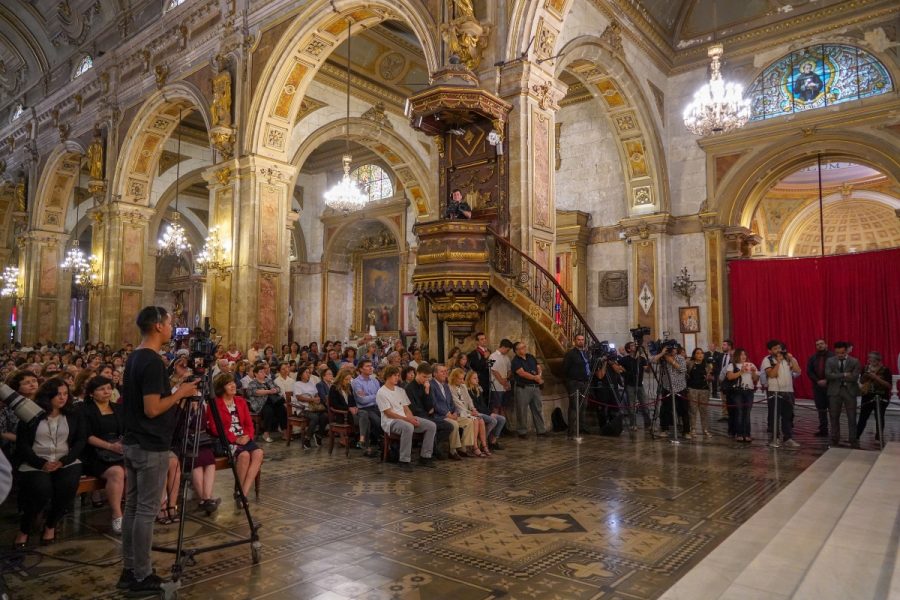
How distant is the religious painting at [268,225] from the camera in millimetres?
12703

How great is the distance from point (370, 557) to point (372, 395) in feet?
12.0

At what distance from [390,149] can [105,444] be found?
1460cm

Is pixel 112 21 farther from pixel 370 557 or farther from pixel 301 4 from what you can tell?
pixel 370 557

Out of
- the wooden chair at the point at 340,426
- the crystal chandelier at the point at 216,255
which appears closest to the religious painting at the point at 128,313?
the crystal chandelier at the point at 216,255

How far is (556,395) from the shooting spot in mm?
9039

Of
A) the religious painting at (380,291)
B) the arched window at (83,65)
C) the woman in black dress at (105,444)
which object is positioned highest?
the arched window at (83,65)

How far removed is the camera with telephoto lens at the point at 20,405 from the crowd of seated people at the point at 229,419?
0.96ft

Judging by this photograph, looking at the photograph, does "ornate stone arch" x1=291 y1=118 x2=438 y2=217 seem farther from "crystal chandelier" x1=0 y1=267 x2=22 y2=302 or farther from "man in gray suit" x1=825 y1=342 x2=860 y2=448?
"crystal chandelier" x1=0 y1=267 x2=22 y2=302

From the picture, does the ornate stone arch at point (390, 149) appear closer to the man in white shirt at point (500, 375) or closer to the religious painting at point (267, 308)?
the religious painting at point (267, 308)

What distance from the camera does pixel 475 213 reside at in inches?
370

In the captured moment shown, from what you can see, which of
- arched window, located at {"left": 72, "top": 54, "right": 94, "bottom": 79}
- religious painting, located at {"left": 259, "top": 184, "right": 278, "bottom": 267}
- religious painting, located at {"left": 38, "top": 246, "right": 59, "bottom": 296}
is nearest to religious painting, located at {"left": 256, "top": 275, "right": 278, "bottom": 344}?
religious painting, located at {"left": 259, "top": 184, "right": 278, "bottom": 267}

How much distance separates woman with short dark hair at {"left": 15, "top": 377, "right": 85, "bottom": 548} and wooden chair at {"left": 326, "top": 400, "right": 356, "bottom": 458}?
10.0ft

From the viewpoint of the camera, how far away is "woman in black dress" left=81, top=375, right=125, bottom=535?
4.33 metres

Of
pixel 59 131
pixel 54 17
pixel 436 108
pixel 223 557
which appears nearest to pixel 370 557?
pixel 223 557
